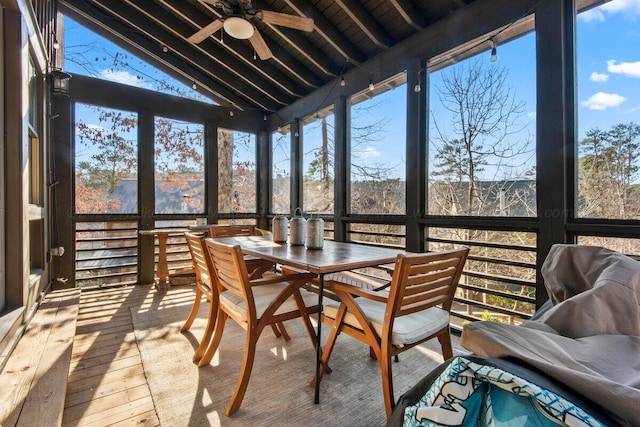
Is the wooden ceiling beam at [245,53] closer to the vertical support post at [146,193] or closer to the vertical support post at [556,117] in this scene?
the vertical support post at [146,193]

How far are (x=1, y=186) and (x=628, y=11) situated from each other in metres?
4.42

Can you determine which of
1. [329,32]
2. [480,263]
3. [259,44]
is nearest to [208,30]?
[259,44]

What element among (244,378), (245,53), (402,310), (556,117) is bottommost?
(244,378)

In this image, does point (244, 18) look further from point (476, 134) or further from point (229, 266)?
Answer: point (476, 134)

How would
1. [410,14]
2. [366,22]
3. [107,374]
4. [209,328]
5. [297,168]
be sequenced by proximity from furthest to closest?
1. [297,168]
2. [366,22]
3. [410,14]
4. [209,328]
5. [107,374]

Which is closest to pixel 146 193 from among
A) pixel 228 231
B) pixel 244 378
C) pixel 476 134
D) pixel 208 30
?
pixel 228 231

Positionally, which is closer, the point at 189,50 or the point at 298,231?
the point at 298,231

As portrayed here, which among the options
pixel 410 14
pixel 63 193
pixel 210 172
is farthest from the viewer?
pixel 210 172

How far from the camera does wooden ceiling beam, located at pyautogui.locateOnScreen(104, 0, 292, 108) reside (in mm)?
3992

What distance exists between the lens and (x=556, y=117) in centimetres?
225

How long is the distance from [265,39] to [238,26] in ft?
5.54

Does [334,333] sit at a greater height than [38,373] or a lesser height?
greater

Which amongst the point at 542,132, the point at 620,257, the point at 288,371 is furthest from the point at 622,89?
the point at 288,371

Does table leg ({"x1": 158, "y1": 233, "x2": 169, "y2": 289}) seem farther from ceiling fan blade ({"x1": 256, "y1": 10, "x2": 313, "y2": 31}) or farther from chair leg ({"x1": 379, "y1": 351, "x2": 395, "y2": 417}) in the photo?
chair leg ({"x1": 379, "y1": 351, "x2": 395, "y2": 417})
